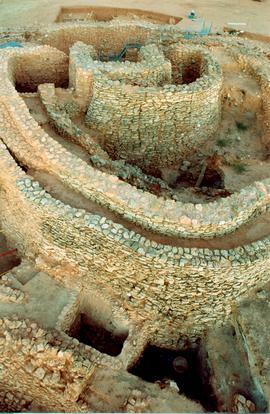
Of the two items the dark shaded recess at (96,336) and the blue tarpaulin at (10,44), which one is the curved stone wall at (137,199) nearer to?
the dark shaded recess at (96,336)

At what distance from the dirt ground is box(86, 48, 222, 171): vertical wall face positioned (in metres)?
6.34

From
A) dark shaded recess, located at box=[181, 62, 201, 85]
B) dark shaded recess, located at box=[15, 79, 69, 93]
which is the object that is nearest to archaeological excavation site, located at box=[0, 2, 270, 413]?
dark shaded recess, located at box=[15, 79, 69, 93]

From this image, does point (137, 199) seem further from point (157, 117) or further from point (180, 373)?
point (157, 117)

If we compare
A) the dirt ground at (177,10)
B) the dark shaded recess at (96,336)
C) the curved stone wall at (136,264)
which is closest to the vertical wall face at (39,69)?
the curved stone wall at (136,264)

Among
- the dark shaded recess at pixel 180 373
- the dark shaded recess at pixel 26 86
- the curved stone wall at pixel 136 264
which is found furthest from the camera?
the dark shaded recess at pixel 26 86

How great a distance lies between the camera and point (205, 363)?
30.3ft

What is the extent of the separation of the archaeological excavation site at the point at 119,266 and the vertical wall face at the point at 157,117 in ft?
0.14

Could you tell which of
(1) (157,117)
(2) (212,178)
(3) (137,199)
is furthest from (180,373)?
(1) (157,117)

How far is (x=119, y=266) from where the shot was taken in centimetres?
872

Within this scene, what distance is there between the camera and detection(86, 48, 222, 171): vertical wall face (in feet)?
37.8

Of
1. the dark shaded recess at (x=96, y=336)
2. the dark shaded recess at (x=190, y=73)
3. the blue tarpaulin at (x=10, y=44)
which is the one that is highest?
the blue tarpaulin at (x=10, y=44)

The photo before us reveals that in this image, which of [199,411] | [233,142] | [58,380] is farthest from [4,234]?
[233,142]

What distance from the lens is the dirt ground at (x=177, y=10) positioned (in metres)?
17.9

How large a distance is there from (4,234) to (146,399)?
4967 millimetres
